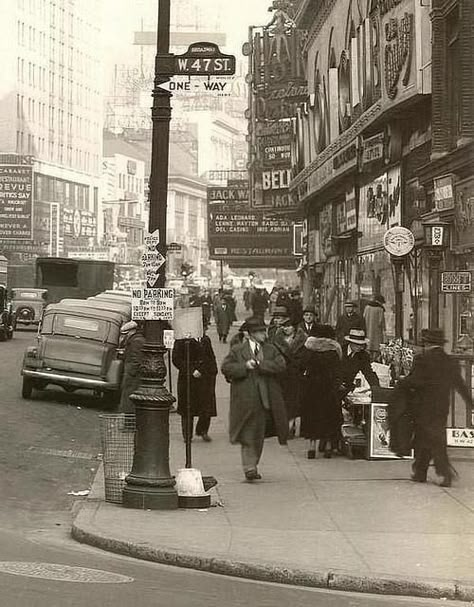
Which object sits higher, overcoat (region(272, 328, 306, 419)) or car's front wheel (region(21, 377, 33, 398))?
overcoat (region(272, 328, 306, 419))

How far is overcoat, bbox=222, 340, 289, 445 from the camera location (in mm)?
13094

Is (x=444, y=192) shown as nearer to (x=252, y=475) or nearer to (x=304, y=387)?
(x=304, y=387)

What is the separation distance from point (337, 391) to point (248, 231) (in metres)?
56.4

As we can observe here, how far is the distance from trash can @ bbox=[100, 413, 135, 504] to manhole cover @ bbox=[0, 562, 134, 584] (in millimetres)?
2717

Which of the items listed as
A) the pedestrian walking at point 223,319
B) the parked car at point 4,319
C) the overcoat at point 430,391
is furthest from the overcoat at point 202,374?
the pedestrian walking at point 223,319

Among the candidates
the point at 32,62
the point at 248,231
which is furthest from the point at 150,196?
the point at 32,62

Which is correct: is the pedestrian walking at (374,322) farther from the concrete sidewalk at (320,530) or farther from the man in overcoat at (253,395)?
the man in overcoat at (253,395)

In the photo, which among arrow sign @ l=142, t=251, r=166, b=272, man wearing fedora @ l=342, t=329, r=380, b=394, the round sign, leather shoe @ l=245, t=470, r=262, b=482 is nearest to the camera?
arrow sign @ l=142, t=251, r=166, b=272

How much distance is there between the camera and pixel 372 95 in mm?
30016

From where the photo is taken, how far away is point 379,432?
14461 millimetres

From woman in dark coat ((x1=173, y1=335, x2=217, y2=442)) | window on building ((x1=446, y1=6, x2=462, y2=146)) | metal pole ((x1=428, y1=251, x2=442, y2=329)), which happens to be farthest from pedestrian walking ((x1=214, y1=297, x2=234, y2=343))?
woman in dark coat ((x1=173, y1=335, x2=217, y2=442))

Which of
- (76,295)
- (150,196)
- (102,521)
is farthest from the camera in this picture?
(76,295)

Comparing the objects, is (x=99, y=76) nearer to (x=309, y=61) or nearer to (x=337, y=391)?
(x=309, y=61)

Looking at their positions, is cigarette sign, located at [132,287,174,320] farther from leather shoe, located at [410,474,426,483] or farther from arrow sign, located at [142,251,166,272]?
leather shoe, located at [410,474,426,483]
